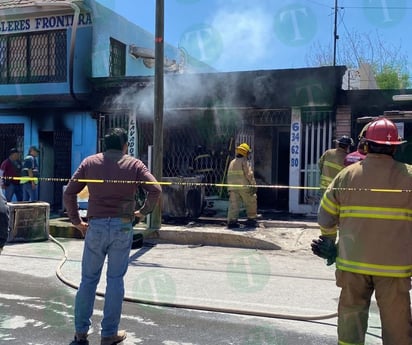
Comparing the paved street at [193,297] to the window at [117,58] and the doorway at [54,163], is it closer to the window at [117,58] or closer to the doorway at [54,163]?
the doorway at [54,163]

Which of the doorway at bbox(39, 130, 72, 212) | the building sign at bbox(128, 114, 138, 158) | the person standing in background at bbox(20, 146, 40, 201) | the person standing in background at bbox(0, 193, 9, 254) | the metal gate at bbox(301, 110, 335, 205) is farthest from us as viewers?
the doorway at bbox(39, 130, 72, 212)

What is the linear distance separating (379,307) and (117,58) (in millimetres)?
13385

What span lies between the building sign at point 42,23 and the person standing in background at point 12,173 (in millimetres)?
3935

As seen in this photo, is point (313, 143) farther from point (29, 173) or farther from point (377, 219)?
point (377, 219)

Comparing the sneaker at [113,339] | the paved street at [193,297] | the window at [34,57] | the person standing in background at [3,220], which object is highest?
the window at [34,57]

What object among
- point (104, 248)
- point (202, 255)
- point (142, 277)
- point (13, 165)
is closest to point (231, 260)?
point (202, 255)

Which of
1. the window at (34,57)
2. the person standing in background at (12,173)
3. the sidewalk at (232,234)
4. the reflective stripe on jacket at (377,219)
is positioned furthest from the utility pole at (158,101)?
the reflective stripe on jacket at (377,219)

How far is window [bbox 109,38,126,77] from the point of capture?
1505 cm

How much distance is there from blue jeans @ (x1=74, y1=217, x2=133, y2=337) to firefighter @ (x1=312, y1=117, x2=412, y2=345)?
180cm

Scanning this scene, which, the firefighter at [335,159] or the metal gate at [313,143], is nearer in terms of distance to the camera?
the firefighter at [335,159]

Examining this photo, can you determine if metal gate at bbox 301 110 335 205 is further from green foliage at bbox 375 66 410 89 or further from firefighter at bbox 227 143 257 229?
green foliage at bbox 375 66 410 89

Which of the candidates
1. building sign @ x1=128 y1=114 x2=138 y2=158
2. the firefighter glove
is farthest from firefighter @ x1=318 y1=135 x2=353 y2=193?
building sign @ x1=128 y1=114 x2=138 y2=158

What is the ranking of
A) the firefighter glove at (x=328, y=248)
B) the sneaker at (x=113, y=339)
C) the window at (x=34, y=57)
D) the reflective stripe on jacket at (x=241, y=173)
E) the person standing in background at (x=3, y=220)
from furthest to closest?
the window at (x=34, y=57), the reflective stripe on jacket at (x=241, y=173), the sneaker at (x=113, y=339), the firefighter glove at (x=328, y=248), the person standing in background at (x=3, y=220)

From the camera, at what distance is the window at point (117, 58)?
593 inches
